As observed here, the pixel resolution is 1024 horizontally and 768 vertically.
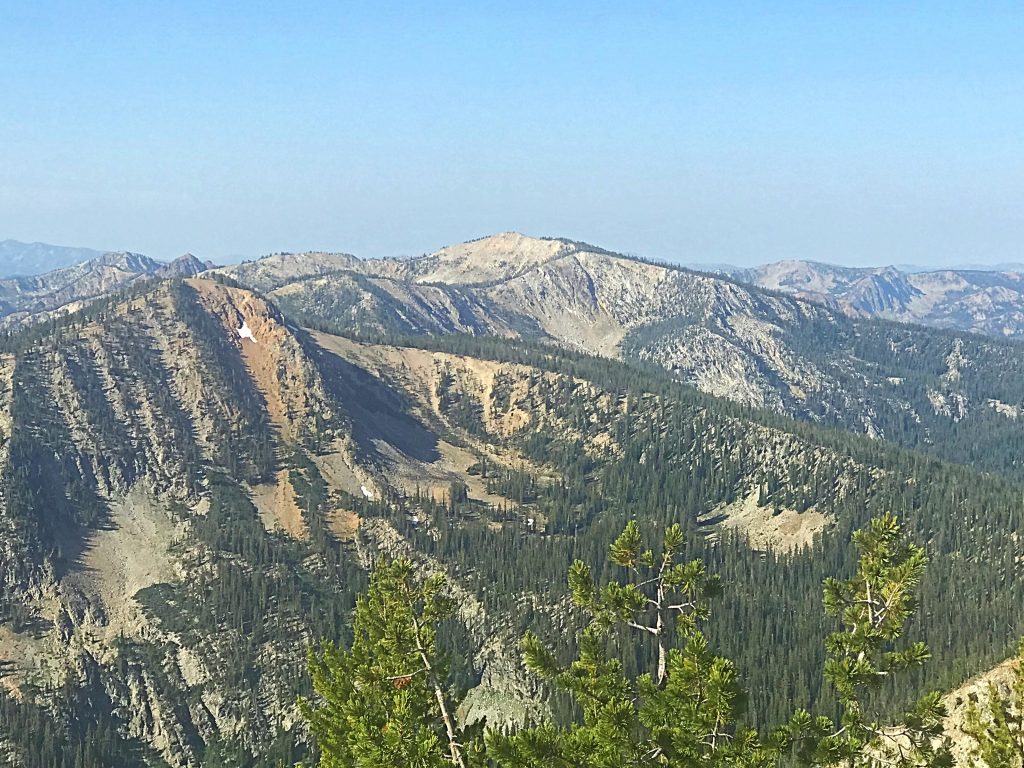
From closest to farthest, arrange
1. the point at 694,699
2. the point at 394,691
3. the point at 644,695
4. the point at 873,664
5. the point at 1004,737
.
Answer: the point at 694,699 < the point at 873,664 < the point at 644,695 < the point at 1004,737 < the point at 394,691

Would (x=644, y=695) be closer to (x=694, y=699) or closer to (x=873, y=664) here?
(x=694, y=699)

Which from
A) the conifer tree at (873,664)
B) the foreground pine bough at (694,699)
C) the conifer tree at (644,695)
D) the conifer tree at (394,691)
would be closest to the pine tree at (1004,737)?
the foreground pine bough at (694,699)

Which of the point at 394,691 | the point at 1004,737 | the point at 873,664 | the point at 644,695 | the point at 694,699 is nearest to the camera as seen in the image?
the point at 694,699

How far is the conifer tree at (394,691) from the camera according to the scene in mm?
41000

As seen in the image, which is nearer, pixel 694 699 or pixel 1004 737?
pixel 694 699

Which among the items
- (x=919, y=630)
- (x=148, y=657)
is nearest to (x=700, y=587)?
(x=919, y=630)

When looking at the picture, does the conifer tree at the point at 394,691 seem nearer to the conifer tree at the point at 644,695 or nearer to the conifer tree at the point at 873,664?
the conifer tree at the point at 644,695

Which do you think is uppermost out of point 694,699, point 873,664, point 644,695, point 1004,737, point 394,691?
point 873,664

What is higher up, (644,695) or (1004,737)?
(644,695)

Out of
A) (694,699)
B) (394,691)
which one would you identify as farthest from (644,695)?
(394,691)

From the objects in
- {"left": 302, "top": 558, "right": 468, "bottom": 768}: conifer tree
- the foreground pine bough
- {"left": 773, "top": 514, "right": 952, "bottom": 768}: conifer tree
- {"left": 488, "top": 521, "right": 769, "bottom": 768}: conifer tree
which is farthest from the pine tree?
{"left": 302, "top": 558, "right": 468, "bottom": 768}: conifer tree

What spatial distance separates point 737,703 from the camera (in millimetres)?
33000

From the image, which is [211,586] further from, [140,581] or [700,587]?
Result: [700,587]

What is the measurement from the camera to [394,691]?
46500 millimetres
